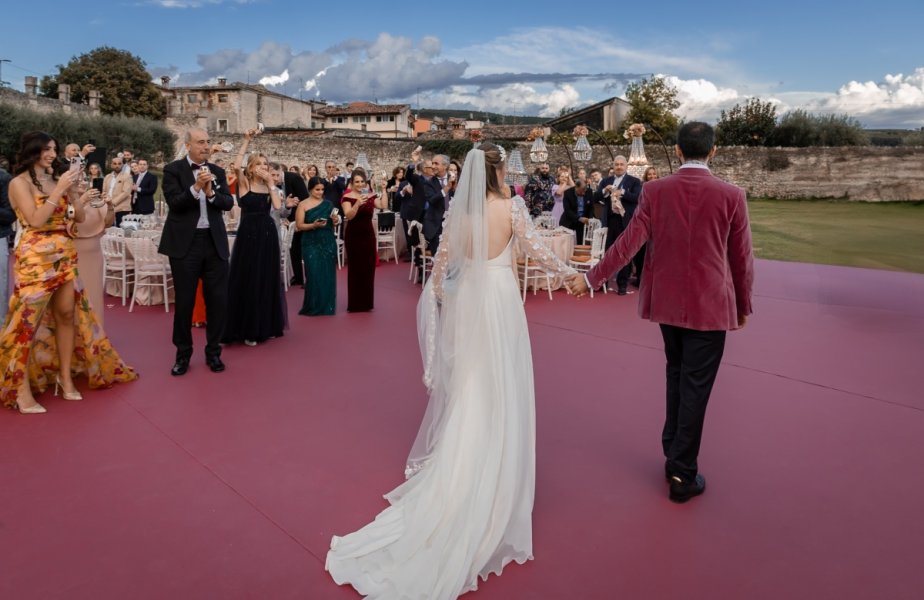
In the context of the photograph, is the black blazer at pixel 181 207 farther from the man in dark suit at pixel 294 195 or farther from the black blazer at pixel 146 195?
the black blazer at pixel 146 195

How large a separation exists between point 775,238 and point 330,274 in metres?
13.5

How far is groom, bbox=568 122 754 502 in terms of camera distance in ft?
10.4

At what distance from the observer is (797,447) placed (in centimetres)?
414

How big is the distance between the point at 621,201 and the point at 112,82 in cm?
4441

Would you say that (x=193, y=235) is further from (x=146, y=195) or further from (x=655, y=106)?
(x=655, y=106)

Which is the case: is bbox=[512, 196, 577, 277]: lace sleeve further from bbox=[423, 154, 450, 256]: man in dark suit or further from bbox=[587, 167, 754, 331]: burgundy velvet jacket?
bbox=[423, 154, 450, 256]: man in dark suit

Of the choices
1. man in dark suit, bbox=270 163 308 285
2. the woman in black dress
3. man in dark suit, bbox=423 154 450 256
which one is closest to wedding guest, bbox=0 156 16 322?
man in dark suit, bbox=270 163 308 285

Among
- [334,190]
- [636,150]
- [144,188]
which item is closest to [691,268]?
[636,150]

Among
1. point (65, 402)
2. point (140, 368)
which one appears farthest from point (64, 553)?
point (140, 368)

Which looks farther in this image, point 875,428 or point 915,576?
point 875,428

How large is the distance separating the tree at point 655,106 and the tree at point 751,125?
367 cm

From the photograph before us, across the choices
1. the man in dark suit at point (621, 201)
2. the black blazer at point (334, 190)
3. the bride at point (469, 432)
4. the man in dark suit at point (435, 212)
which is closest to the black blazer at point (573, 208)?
the man in dark suit at point (621, 201)

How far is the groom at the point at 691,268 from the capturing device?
10.4ft

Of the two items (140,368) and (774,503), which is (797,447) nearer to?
(774,503)
